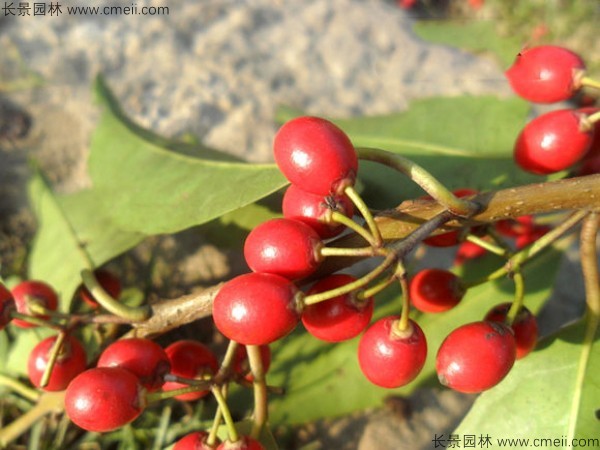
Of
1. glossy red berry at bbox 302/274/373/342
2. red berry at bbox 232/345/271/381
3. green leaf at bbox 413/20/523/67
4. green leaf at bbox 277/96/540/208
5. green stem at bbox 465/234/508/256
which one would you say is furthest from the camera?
green leaf at bbox 413/20/523/67

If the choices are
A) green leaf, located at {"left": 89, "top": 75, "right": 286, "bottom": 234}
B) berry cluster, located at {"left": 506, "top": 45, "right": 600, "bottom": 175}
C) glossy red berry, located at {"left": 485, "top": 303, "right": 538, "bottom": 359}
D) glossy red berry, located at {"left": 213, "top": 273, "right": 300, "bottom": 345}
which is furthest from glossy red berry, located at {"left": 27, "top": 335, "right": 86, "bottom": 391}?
berry cluster, located at {"left": 506, "top": 45, "right": 600, "bottom": 175}

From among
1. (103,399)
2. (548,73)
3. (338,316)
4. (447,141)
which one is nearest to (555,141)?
(548,73)

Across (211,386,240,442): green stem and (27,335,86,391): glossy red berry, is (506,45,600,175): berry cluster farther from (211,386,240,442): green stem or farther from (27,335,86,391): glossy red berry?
(27,335,86,391): glossy red berry

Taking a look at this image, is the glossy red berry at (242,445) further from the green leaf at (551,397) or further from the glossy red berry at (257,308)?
the green leaf at (551,397)

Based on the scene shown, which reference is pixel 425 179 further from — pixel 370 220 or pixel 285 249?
pixel 285 249

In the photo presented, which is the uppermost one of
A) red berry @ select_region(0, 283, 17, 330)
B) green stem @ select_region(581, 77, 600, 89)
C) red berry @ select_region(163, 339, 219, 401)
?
green stem @ select_region(581, 77, 600, 89)

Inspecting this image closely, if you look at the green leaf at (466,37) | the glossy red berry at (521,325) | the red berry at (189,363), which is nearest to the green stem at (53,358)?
the red berry at (189,363)

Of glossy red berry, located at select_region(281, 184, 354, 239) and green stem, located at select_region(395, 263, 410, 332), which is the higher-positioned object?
glossy red berry, located at select_region(281, 184, 354, 239)
